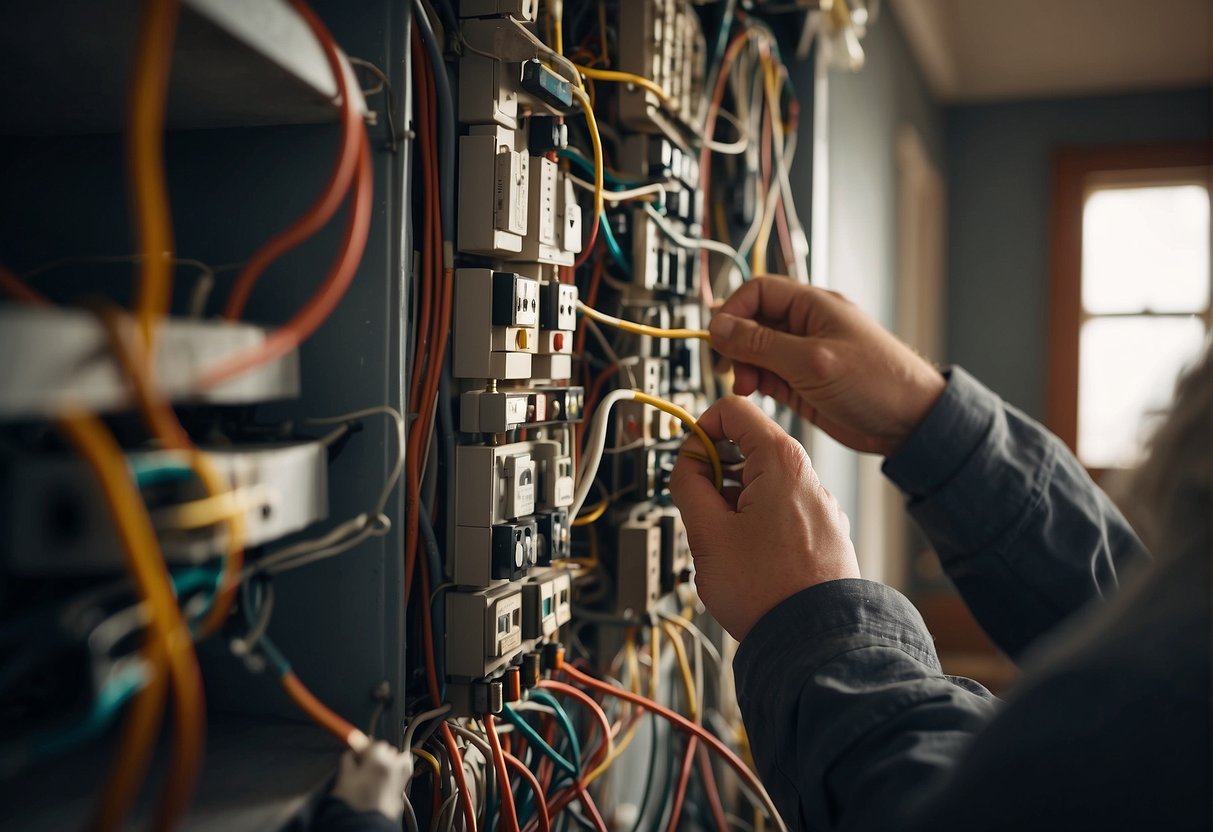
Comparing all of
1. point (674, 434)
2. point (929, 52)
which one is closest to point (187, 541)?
point (674, 434)

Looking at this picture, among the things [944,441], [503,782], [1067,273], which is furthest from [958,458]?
[1067,273]

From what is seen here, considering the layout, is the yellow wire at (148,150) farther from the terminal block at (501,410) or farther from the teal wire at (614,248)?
the teal wire at (614,248)

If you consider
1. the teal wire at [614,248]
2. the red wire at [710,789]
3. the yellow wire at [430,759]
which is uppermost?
the teal wire at [614,248]

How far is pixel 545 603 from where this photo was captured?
1000 millimetres

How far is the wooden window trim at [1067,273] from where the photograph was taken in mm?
4809

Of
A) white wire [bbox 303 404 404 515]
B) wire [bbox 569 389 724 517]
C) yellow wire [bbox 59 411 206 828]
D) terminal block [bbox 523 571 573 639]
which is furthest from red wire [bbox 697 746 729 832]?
yellow wire [bbox 59 411 206 828]

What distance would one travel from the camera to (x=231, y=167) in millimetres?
819

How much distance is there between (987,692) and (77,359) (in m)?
0.69

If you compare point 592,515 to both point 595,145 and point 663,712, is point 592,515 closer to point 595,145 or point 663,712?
point 663,712

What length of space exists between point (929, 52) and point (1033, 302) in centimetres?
151

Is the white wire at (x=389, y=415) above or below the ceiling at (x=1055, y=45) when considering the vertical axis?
below

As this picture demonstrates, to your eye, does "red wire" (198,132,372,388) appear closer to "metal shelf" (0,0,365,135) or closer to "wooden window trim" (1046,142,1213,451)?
"metal shelf" (0,0,365,135)

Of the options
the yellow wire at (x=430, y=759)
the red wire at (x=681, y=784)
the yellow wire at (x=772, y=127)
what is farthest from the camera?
the yellow wire at (x=772, y=127)

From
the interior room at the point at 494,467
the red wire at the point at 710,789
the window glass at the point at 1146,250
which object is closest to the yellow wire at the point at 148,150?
the interior room at the point at 494,467
